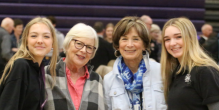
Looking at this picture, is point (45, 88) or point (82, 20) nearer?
point (45, 88)

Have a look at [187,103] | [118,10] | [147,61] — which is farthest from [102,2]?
[187,103]

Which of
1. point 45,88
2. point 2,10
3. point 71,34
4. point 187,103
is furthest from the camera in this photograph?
point 2,10

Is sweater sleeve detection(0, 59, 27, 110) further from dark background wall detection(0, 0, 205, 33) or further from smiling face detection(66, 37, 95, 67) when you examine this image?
dark background wall detection(0, 0, 205, 33)

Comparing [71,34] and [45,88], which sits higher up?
[71,34]

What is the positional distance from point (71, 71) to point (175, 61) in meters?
0.82

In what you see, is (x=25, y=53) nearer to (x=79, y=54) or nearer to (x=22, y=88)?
(x=22, y=88)

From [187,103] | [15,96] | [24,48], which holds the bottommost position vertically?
[187,103]

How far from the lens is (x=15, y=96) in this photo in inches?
67.6

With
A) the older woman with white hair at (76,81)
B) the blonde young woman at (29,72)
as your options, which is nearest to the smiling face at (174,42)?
the older woman with white hair at (76,81)

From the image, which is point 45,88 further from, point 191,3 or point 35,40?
point 191,3

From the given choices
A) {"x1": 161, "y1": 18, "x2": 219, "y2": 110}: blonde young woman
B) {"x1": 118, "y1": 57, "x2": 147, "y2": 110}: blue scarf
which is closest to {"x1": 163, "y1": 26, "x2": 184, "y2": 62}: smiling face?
{"x1": 161, "y1": 18, "x2": 219, "y2": 110}: blonde young woman

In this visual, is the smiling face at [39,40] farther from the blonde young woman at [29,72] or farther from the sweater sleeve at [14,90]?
the sweater sleeve at [14,90]

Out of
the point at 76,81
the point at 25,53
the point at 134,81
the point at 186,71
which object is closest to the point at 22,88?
the point at 25,53

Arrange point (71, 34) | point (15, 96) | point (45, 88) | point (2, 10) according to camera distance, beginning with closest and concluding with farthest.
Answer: point (15, 96)
point (45, 88)
point (71, 34)
point (2, 10)
